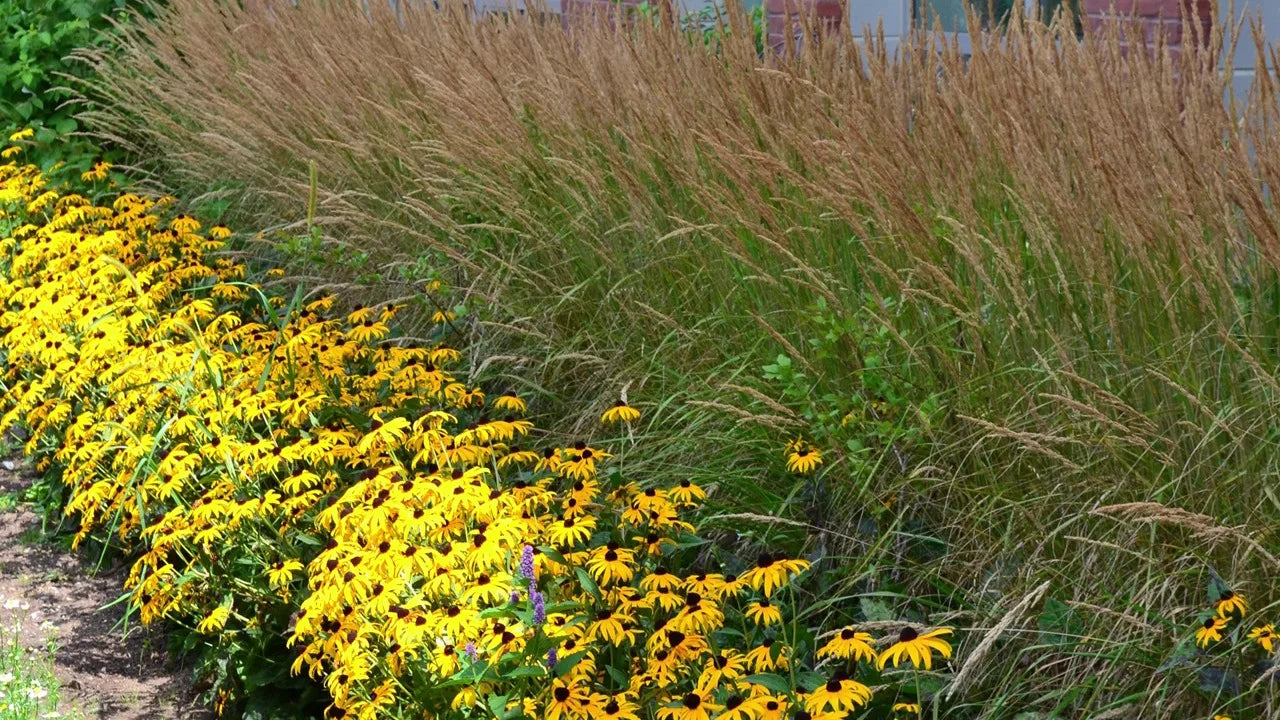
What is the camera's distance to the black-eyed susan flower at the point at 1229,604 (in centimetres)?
227

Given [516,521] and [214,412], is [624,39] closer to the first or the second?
[214,412]

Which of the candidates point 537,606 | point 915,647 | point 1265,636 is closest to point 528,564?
point 537,606

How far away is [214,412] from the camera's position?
12.8ft

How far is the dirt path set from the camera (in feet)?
11.6

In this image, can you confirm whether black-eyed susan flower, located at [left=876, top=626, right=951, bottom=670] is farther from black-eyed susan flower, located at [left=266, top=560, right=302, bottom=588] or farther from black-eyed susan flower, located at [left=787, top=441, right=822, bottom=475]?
black-eyed susan flower, located at [left=266, top=560, right=302, bottom=588]

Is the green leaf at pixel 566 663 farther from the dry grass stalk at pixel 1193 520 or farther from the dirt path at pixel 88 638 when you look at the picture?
the dirt path at pixel 88 638

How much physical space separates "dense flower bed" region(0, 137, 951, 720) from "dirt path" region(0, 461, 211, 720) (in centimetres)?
14

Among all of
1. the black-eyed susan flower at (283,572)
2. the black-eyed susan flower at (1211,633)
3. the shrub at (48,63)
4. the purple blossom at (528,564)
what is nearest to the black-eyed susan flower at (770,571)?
the purple blossom at (528,564)

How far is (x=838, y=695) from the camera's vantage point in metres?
2.21

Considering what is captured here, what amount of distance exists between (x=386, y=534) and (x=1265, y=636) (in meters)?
1.62

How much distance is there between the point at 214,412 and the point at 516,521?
1.37 meters

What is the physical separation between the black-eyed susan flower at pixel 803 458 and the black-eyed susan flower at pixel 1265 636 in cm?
91

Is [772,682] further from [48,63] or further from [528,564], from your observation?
[48,63]

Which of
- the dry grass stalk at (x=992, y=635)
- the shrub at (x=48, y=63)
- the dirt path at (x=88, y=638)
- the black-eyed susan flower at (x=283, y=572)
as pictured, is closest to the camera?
the dry grass stalk at (x=992, y=635)
